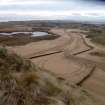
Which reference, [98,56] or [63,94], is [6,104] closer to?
[63,94]

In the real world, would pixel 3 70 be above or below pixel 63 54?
above

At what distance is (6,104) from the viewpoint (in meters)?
4.79

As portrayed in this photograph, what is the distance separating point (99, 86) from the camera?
9141 mm

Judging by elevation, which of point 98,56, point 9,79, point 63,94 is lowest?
point 98,56

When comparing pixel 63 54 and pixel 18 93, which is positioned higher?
pixel 18 93

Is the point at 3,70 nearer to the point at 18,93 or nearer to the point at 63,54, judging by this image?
the point at 18,93

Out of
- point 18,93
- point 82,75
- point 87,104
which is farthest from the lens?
point 82,75

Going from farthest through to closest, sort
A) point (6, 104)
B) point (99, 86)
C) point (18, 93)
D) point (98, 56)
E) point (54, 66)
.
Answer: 1. point (98, 56)
2. point (54, 66)
3. point (99, 86)
4. point (18, 93)
5. point (6, 104)

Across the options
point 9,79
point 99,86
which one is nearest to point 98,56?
point 99,86

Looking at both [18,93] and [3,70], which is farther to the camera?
[3,70]

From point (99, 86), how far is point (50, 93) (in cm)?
368

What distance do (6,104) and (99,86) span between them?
16.9 ft

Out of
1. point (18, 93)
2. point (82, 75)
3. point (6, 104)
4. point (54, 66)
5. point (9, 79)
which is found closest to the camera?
point (6, 104)

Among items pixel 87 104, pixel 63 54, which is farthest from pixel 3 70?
pixel 63 54
